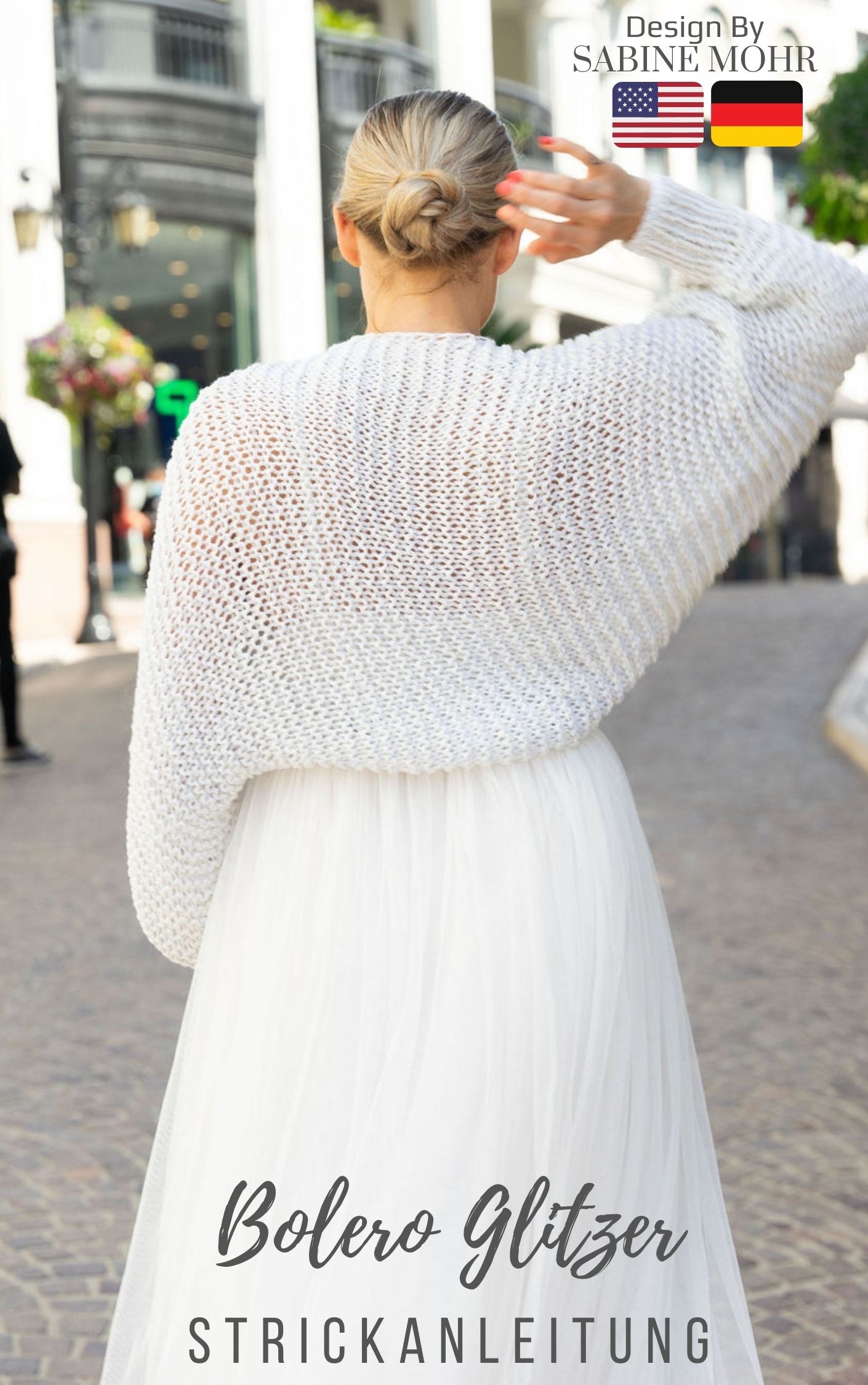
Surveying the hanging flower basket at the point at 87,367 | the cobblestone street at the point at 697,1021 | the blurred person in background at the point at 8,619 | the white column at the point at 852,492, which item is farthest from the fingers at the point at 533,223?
the white column at the point at 852,492

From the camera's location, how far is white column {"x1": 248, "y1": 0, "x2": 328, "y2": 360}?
63.2 feet

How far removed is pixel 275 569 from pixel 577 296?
23.4 m

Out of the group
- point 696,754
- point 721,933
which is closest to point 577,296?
point 696,754

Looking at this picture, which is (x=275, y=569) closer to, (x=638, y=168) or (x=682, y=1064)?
(x=682, y=1064)

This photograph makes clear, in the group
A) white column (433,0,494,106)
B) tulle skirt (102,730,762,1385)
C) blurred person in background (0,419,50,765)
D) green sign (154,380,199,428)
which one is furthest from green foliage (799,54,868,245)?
white column (433,0,494,106)

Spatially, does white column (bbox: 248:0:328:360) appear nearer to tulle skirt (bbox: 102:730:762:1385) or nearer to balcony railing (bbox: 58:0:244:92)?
balcony railing (bbox: 58:0:244:92)

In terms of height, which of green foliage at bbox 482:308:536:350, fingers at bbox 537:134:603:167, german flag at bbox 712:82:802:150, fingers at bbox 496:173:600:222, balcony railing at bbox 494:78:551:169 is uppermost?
balcony railing at bbox 494:78:551:169

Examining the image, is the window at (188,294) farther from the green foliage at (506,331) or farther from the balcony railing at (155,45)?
the green foliage at (506,331)

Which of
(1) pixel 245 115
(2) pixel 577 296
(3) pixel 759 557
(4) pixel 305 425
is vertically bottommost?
(3) pixel 759 557

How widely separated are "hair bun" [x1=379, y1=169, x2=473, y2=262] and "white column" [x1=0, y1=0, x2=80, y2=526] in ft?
48.7

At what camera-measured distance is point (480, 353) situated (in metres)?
1.66

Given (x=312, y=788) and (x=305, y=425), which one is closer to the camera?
(x=305, y=425)

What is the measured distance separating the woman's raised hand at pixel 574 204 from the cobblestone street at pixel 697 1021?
6.27 ft

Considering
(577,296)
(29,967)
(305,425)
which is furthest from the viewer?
(577,296)
